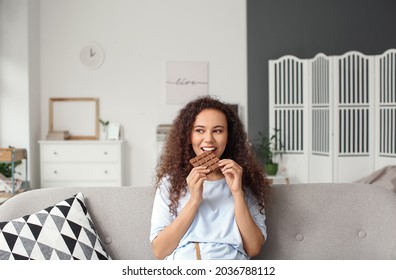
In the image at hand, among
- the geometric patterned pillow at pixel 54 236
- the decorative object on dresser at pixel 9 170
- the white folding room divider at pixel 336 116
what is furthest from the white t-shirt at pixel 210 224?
the white folding room divider at pixel 336 116

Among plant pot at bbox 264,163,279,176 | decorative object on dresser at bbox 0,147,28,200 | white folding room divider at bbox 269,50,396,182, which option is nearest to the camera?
decorative object on dresser at bbox 0,147,28,200

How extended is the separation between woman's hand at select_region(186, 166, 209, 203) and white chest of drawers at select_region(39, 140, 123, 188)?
4.18 meters

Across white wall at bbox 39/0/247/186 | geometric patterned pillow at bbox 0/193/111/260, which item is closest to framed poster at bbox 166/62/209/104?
white wall at bbox 39/0/247/186

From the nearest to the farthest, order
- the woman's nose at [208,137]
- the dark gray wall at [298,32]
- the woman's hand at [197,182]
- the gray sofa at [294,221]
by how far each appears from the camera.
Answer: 1. the woman's hand at [197,182]
2. the woman's nose at [208,137]
3. the gray sofa at [294,221]
4. the dark gray wall at [298,32]

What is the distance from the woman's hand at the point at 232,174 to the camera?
5.51 feet

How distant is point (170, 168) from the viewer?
1.84 m

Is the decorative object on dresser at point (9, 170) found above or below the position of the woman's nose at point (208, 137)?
below

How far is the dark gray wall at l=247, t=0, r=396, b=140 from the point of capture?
20.0 feet

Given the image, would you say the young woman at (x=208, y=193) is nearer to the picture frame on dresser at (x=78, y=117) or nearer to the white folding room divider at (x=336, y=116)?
the white folding room divider at (x=336, y=116)

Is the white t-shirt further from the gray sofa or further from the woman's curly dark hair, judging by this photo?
the gray sofa

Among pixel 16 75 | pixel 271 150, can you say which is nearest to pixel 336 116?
pixel 271 150

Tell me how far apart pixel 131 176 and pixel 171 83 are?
3.96ft
